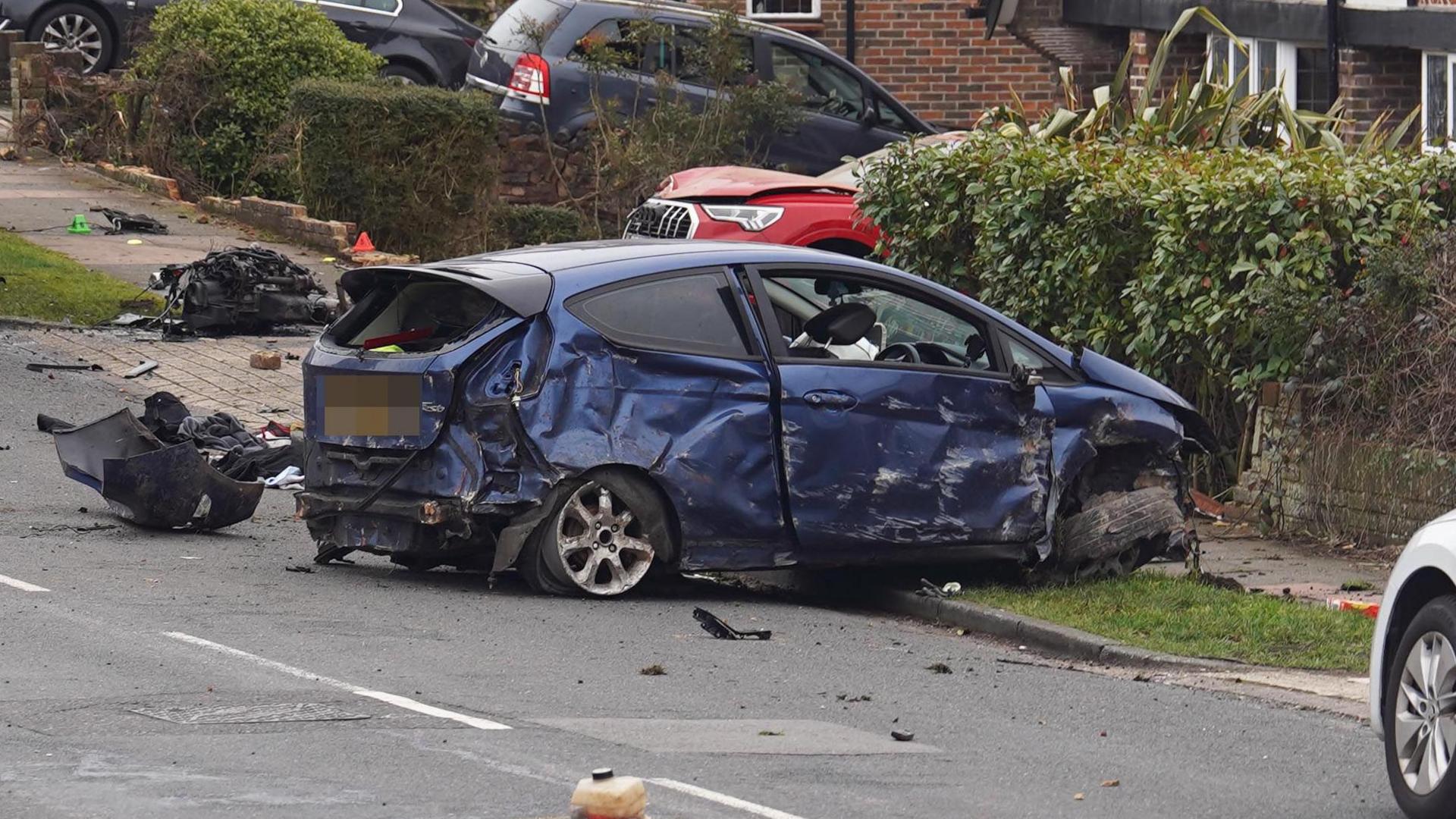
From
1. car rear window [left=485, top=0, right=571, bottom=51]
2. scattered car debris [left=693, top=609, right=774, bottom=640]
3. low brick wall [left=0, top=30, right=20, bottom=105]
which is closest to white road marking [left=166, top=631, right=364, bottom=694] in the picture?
scattered car debris [left=693, top=609, right=774, bottom=640]

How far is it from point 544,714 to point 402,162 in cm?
1380

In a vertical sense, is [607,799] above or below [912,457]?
above

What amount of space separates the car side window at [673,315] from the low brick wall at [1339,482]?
12.3 ft

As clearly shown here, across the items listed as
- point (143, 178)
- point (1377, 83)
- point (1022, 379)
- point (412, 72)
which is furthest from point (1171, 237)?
point (412, 72)

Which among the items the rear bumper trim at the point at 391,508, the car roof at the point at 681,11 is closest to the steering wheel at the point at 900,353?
the rear bumper trim at the point at 391,508

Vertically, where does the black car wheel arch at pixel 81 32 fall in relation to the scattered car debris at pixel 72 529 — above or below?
above

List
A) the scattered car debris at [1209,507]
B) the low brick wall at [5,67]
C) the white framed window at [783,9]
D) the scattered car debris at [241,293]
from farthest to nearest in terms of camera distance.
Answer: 1. the white framed window at [783,9]
2. the low brick wall at [5,67]
3. the scattered car debris at [241,293]
4. the scattered car debris at [1209,507]

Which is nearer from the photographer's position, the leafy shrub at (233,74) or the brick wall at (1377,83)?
the brick wall at (1377,83)

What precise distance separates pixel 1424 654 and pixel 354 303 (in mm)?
5598

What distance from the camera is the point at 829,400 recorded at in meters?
10.2

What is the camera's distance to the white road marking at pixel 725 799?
6445mm

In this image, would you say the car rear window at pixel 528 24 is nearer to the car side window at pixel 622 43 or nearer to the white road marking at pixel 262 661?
the car side window at pixel 622 43

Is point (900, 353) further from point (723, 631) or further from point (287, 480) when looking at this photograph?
point (287, 480)

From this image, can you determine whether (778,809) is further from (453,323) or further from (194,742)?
(453,323)
